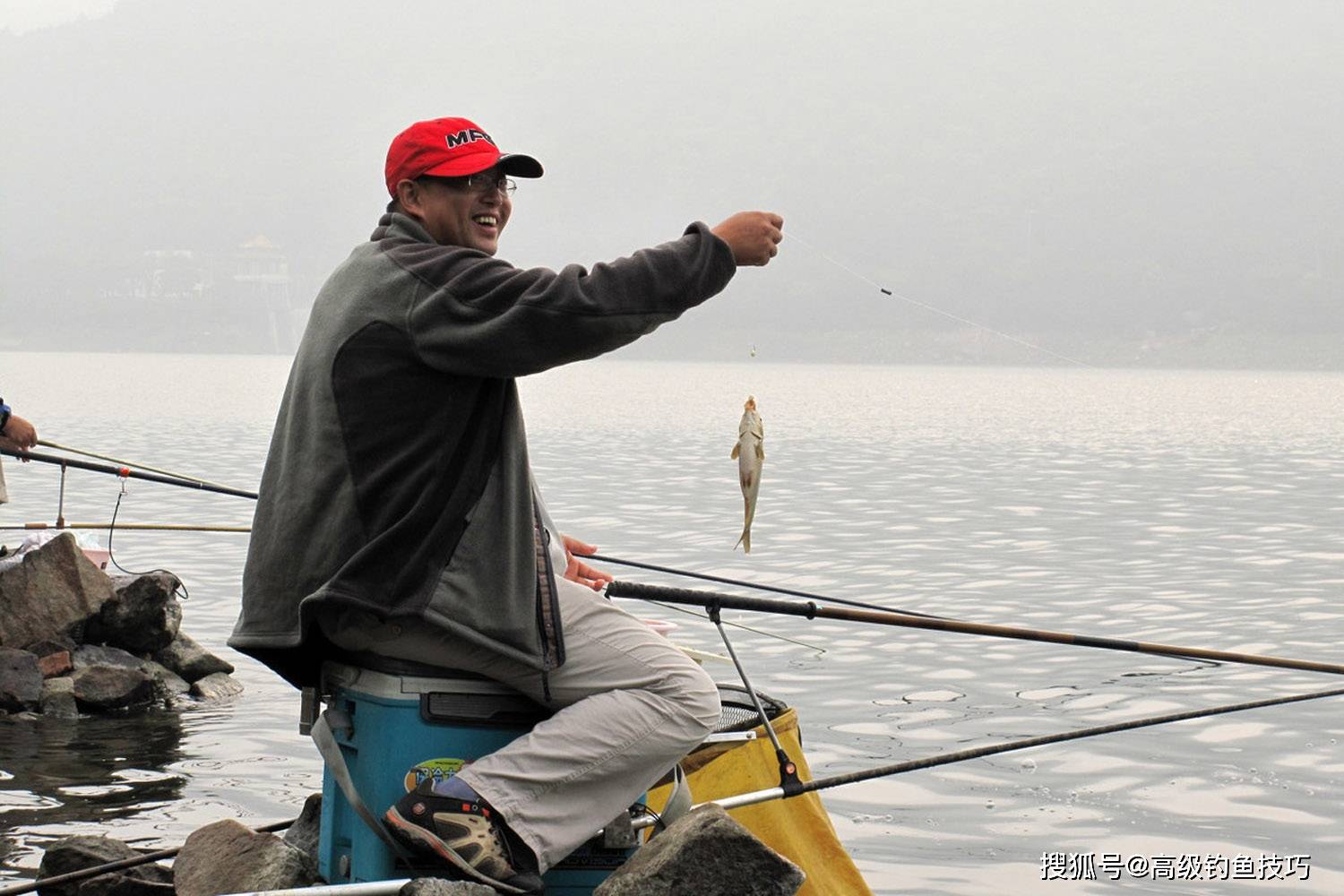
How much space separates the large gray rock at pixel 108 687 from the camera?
364 inches

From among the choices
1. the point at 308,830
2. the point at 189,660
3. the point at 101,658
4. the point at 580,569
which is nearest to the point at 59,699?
the point at 101,658

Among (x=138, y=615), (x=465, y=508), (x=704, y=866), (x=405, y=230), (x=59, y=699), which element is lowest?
(x=59, y=699)

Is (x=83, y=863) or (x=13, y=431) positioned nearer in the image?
(x=83, y=863)

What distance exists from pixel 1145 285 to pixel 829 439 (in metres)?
122

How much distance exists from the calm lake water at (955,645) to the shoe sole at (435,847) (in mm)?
2905

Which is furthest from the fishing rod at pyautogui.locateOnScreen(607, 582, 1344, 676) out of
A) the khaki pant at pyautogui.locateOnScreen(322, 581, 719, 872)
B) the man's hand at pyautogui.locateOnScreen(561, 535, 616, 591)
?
the khaki pant at pyautogui.locateOnScreen(322, 581, 719, 872)

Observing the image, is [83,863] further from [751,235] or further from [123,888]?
[751,235]

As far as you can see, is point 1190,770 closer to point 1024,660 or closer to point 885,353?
point 1024,660

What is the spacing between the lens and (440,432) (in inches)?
143

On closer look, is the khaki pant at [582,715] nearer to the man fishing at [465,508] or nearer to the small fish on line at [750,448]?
the man fishing at [465,508]

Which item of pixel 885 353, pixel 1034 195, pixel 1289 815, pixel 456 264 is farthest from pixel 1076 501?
pixel 885 353

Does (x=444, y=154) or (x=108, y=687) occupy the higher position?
(x=444, y=154)

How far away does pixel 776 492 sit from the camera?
27906mm

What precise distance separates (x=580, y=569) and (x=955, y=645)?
8523mm
